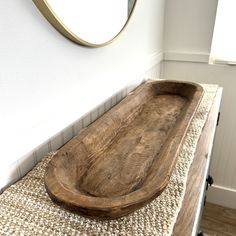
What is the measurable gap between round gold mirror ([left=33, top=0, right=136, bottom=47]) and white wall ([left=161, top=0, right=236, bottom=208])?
586 millimetres

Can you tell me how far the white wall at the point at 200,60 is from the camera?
152cm

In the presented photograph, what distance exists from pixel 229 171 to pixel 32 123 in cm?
153

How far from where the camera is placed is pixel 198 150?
764 millimetres

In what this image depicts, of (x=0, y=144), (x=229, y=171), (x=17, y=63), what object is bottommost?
(x=229, y=171)

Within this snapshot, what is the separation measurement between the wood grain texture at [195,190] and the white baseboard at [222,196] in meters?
1.08

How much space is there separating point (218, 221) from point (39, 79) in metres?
1.58

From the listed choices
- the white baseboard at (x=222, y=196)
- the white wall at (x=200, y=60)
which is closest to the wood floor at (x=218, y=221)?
the white baseboard at (x=222, y=196)

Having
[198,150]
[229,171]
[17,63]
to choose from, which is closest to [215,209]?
[229,171]

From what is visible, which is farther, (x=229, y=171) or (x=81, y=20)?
(x=229, y=171)

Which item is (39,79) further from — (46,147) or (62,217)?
(62,217)

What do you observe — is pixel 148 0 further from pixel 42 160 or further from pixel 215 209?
pixel 215 209

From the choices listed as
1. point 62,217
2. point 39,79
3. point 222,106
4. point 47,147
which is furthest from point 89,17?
point 222,106

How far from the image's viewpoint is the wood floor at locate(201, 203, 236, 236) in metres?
1.59

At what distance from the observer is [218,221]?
1.68 meters
